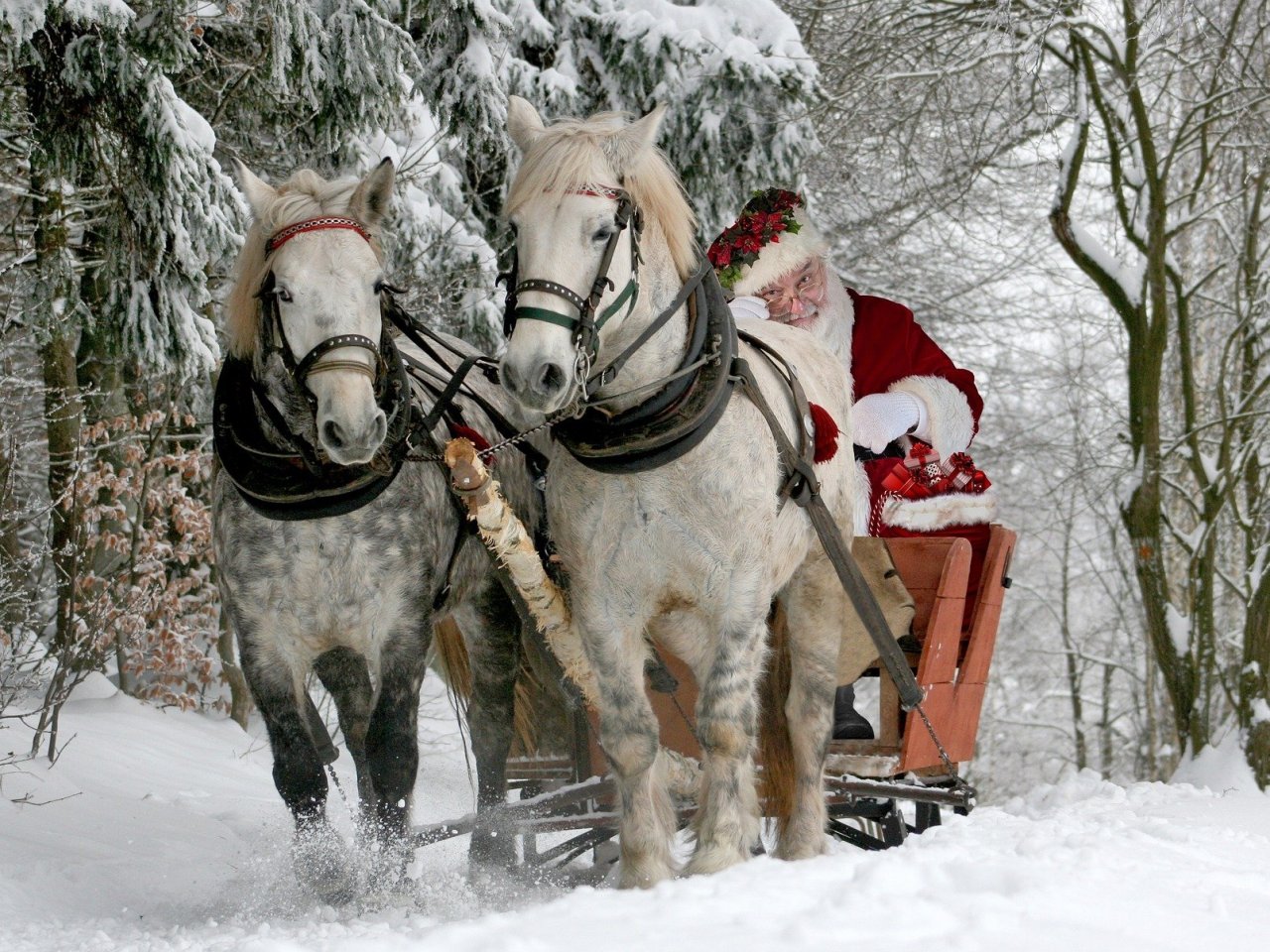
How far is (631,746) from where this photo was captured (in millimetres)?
3592

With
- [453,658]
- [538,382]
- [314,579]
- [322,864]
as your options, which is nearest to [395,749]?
[322,864]

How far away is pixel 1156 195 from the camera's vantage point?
7.87m

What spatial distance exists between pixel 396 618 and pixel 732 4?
6.00 m

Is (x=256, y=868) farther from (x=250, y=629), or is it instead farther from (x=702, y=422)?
(x=702, y=422)

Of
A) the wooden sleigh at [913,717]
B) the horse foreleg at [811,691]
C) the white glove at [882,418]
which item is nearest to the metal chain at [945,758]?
the wooden sleigh at [913,717]

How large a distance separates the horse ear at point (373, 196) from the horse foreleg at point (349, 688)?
139cm

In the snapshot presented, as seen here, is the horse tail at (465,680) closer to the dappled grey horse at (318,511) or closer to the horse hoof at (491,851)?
the horse hoof at (491,851)

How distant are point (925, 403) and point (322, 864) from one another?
2590mm

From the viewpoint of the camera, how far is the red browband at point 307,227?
3.63 m

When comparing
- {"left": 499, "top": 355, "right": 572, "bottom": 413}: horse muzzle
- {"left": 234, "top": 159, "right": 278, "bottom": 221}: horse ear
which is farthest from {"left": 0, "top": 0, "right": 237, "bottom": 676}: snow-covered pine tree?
{"left": 499, "top": 355, "right": 572, "bottom": 413}: horse muzzle

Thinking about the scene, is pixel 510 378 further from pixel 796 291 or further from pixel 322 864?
pixel 796 291

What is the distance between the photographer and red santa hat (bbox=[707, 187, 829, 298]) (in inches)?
194

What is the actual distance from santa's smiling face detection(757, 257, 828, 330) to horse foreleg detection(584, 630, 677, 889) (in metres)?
1.86

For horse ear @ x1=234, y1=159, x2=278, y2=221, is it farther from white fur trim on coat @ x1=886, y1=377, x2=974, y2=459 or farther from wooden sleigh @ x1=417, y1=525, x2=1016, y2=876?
white fur trim on coat @ x1=886, y1=377, x2=974, y2=459
